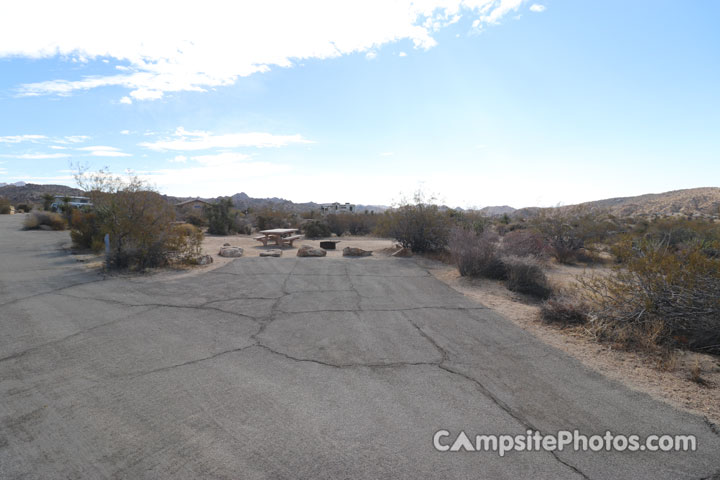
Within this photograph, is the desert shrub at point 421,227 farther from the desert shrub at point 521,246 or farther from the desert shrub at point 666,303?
the desert shrub at point 666,303

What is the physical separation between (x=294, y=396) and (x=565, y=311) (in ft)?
17.8

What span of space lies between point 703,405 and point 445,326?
3.44m

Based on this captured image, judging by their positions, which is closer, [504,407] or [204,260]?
[504,407]

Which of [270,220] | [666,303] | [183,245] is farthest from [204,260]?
[270,220]

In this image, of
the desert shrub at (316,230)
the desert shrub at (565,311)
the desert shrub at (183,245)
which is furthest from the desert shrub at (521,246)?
the desert shrub at (316,230)

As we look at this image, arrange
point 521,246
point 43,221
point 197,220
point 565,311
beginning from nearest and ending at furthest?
point 565,311, point 521,246, point 43,221, point 197,220

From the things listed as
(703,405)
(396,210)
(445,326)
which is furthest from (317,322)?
(396,210)

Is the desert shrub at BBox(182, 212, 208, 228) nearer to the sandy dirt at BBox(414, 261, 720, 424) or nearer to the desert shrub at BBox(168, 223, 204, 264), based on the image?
the desert shrub at BBox(168, 223, 204, 264)

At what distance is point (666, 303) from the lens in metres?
5.80

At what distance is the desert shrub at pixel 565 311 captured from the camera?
684cm

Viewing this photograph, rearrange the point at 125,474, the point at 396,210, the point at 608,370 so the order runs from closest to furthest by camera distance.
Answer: the point at 125,474, the point at 608,370, the point at 396,210

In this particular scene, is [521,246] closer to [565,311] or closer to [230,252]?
[565,311]

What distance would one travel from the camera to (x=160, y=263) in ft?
41.3

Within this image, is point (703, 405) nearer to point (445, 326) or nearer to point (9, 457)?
point (445, 326)
